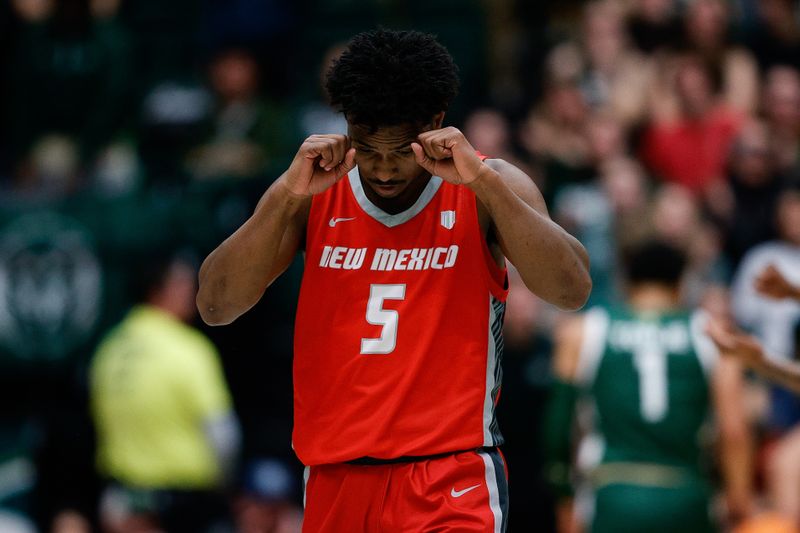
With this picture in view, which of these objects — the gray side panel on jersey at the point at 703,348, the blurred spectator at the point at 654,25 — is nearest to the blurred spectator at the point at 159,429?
the gray side panel on jersey at the point at 703,348

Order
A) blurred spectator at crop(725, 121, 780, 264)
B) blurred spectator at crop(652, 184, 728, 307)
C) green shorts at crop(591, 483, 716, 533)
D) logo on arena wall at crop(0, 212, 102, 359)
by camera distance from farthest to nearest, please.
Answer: logo on arena wall at crop(0, 212, 102, 359), blurred spectator at crop(725, 121, 780, 264), blurred spectator at crop(652, 184, 728, 307), green shorts at crop(591, 483, 716, 533)

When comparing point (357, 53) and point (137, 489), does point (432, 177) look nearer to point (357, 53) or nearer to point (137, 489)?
point (357, 53)

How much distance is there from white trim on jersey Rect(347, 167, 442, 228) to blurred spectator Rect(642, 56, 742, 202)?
6.92m

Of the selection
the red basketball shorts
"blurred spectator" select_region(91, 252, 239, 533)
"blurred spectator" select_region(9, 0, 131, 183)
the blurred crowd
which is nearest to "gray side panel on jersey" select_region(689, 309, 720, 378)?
the blurred crowd

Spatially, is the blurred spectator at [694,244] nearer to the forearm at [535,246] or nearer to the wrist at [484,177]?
the forearm at [535,246]

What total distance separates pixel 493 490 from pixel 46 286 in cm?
687

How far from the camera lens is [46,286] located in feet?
36.0

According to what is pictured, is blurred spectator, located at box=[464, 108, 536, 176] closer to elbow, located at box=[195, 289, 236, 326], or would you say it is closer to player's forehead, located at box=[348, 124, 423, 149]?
elbow, located at box=[195, 289, 236, 326]

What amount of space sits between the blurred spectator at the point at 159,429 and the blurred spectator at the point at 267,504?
22 cm

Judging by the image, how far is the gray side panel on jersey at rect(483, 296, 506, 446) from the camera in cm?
489

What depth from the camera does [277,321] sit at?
38.3 feet

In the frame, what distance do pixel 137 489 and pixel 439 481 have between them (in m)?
5.78

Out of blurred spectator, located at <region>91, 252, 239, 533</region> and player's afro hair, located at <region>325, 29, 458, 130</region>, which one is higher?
player's afro hair, located at <region>325, 29, 458, 130</region>

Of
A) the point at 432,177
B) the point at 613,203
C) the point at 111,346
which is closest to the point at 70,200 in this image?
the point at 111,346
